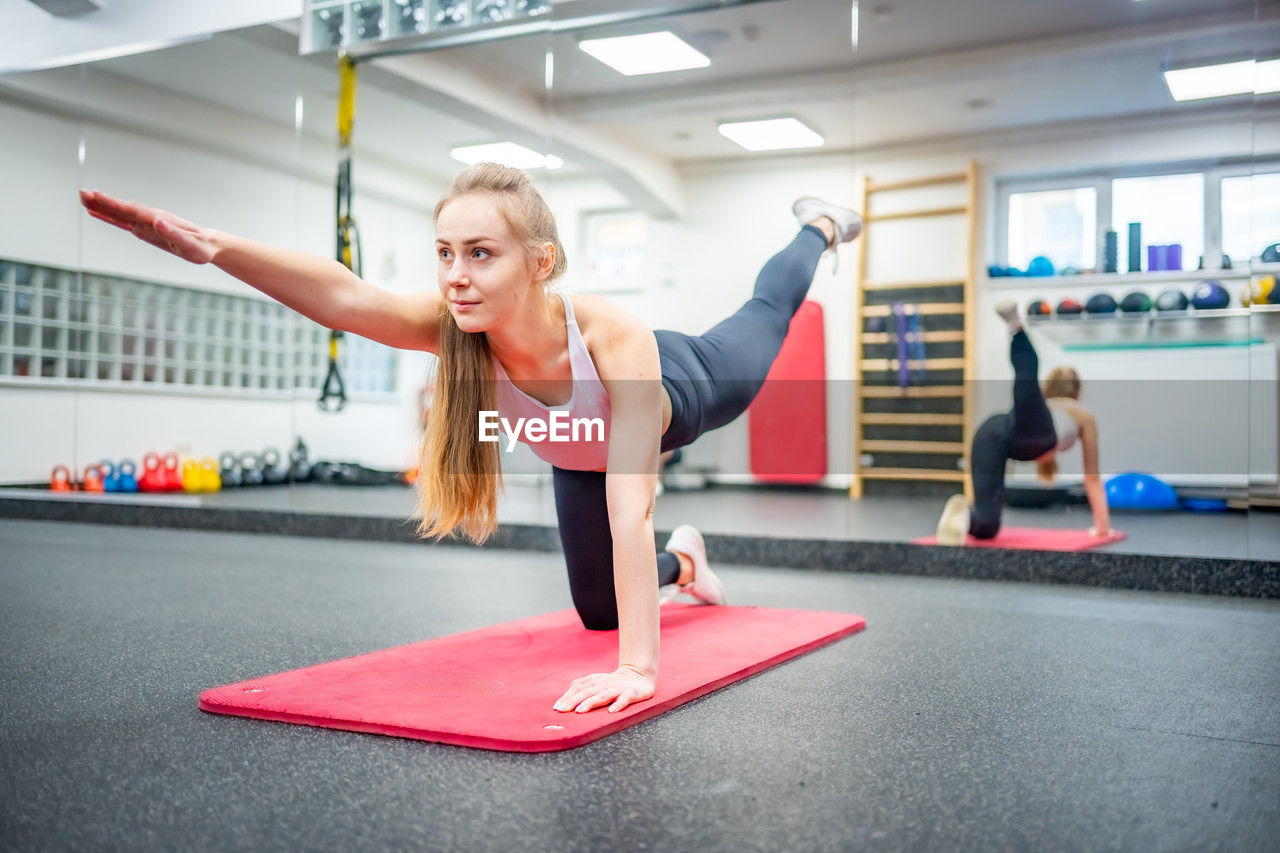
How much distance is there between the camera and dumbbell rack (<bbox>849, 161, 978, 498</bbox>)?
368 centimetres

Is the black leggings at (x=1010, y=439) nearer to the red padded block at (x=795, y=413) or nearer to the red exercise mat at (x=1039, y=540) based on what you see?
the red exercise mat at (x=1039, y=540)

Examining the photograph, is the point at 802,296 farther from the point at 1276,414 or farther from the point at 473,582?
the point at 1276,414

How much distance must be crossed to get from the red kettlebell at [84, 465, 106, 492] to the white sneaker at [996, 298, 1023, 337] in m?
Result: 5.12

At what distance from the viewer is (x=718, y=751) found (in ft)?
4.82

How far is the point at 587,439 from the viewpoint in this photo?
2016 millimetres

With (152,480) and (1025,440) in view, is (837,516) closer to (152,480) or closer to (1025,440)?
(1025,440)

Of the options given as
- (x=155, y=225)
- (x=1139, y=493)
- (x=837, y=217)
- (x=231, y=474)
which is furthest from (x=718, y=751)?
(x=231, y=474)

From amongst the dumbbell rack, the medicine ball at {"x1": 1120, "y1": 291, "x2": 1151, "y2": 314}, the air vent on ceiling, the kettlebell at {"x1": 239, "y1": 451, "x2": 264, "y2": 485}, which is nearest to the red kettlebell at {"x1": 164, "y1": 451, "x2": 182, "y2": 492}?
the kettlebell at {"x1": 239, "y1": 451, "x2": 264, "y2": 485}

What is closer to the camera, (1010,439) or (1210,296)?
(1210,296)

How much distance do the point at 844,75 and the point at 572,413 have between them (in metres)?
2.48

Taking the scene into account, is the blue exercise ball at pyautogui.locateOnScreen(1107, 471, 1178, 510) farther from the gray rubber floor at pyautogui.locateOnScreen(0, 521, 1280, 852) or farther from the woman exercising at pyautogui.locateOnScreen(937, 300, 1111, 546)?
the gray rubber floor at pyautogui.locateOnScreen(0, 521, 1280, 852)

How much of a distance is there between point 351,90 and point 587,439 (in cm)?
354

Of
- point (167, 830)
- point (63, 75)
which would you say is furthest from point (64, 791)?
point (63, 75)

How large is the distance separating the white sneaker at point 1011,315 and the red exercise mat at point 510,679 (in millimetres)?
1583
